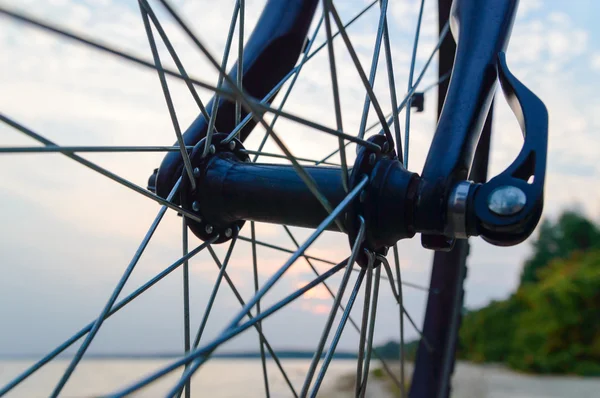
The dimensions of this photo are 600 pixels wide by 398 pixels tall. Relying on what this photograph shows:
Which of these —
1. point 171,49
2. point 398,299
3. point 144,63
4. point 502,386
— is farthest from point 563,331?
point 144,63

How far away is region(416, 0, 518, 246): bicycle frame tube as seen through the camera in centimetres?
63

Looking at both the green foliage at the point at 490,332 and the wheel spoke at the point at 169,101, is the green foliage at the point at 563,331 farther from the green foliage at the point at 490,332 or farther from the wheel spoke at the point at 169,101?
the wheel spoke at the point at 169,101

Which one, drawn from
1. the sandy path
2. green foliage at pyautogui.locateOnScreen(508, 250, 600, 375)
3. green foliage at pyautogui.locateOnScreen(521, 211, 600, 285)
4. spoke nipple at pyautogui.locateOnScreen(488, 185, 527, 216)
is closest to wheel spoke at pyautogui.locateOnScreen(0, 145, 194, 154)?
spoke nipple at pyautogui.locateOnScreen(488, 185, 527, 216)

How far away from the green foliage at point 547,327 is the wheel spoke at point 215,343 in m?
3.47

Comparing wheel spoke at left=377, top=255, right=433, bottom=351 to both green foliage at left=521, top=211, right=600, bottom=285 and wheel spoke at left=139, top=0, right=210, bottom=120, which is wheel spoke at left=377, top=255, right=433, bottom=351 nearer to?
wheel spoke at left=139, top=0, right=210, bottom=120

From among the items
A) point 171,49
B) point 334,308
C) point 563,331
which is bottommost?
point 334,308

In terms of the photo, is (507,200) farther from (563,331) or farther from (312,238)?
(563,331)

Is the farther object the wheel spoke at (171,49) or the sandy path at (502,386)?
the sandy path at (502,386)

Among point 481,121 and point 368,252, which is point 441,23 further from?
point 368,252

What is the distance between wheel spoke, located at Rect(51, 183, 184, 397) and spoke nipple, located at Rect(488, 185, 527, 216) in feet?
1.14

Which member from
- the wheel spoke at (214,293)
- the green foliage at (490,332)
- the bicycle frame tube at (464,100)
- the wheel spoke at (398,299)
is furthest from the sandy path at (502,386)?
the bicycle frame tube at (464,100)

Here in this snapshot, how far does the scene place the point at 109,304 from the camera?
679mm

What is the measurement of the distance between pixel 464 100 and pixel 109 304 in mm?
445

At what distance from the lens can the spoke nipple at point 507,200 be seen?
58cm
